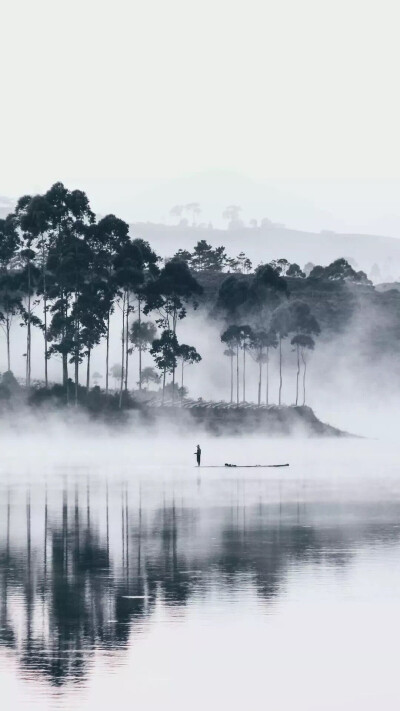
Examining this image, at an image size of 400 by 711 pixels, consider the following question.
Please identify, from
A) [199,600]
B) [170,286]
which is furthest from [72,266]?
[199,600]

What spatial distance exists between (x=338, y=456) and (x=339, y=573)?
257 feet

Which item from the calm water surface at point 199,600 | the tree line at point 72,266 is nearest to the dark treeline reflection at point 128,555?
the calm water surface at point 199,600

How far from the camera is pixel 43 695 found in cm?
2164

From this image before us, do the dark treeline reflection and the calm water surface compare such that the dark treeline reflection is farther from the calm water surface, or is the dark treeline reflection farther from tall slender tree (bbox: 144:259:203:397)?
tall slender tree (bbox: 144:259:203:397)

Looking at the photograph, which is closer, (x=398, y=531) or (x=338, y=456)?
(x=398, y=531)

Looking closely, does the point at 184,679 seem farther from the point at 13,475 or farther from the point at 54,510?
the point at 13,475

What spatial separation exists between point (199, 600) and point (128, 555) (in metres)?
8.97

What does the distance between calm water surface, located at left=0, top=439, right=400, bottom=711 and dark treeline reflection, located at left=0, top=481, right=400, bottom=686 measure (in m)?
0.06

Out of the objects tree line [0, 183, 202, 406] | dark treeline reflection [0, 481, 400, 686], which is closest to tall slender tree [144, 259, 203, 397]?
tree line [0, 183, 202, 406]

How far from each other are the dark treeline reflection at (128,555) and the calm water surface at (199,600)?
0.20 ft

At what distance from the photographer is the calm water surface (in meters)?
22.5

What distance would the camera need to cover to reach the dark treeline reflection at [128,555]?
88.7ft

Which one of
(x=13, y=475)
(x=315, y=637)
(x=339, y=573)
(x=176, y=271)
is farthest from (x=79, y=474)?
(x=176, y=271)

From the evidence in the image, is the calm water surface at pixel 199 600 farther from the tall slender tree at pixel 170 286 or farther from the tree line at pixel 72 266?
the tall slender tree at pixel 170 286
